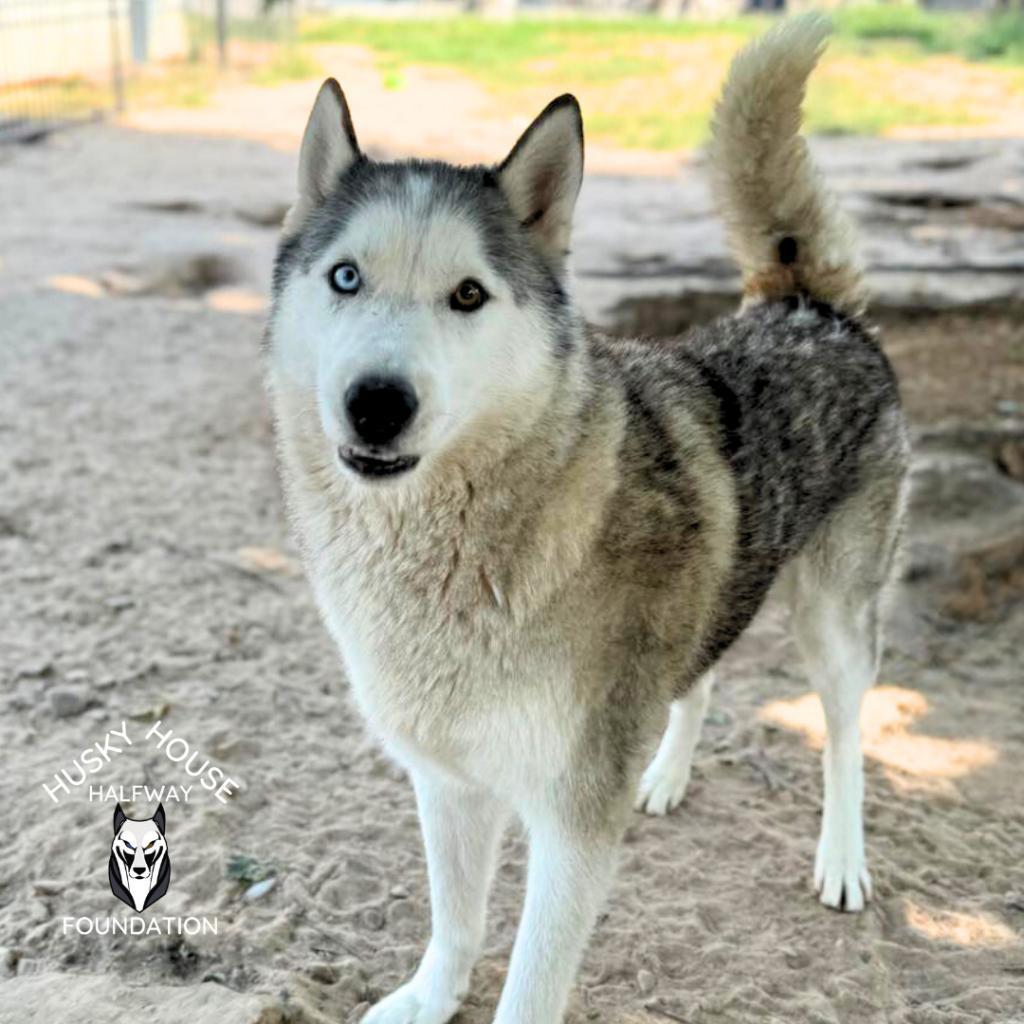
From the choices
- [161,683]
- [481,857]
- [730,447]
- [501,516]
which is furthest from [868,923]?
[161,683]

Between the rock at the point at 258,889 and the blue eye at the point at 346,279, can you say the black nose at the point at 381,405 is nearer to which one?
the blue eye at the point at 346,279

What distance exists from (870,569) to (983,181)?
7.98 m

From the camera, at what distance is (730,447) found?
9.59 feet

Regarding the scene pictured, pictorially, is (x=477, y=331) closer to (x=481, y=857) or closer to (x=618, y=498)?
(x=618, y=498)

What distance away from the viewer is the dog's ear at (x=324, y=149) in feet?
8.43

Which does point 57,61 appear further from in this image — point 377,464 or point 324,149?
point 377,464

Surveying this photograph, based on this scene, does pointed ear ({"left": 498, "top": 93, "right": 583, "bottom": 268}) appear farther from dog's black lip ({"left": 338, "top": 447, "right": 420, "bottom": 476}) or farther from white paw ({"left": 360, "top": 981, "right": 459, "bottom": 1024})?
white paw ({"left": 360, "top": 981, "right": 459, "bottom": 1024})

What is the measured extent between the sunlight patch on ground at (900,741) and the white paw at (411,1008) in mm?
1818

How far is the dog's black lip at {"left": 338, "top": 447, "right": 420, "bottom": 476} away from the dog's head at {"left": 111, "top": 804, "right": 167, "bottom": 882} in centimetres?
151

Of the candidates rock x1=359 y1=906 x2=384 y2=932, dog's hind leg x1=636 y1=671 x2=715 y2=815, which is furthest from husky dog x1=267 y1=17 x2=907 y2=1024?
dog's hind leg x1=636 y1=671 x2=715 y2=815

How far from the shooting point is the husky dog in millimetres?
2318

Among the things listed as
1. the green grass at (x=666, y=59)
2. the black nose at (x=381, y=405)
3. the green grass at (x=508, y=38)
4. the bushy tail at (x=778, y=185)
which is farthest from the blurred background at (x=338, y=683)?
the green grass at (x=508, y=38)

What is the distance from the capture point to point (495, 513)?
96.3 inches

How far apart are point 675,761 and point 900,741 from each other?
990 mm
